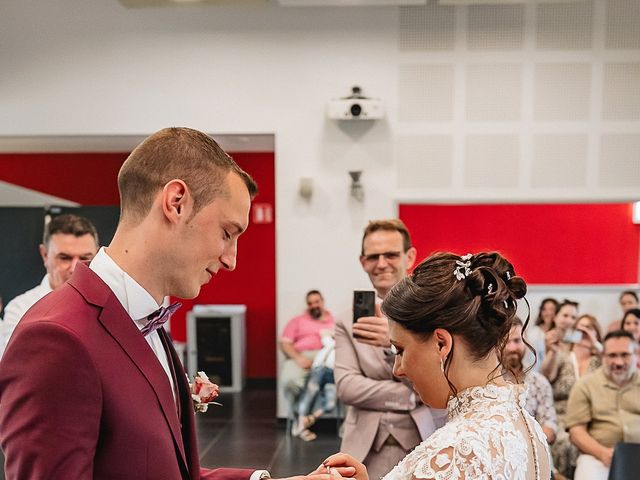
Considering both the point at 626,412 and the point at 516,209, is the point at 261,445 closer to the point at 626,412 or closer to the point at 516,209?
the point at 626,412

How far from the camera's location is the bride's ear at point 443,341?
1.41m

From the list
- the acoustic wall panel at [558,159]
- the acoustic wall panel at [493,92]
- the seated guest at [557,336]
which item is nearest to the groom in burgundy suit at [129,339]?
the seated guest at [557,336]

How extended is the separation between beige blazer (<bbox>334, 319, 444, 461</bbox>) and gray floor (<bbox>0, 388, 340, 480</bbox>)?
2648mm

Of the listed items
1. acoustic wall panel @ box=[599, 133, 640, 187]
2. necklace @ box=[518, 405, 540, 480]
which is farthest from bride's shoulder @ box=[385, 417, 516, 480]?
acoustic wall panel @ box=[599, 133, 640, 187]

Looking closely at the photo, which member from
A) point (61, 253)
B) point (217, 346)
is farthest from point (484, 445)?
point (217, 346)

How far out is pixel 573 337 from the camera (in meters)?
5.09

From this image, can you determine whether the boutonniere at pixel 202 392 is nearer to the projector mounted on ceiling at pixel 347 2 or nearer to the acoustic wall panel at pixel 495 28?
the projector mounted on ceiling at pixel 347 2

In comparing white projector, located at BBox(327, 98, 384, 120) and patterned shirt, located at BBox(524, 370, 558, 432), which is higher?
white projector, located at BBox(327, 98, 384, 120)

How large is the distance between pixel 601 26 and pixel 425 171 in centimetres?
213

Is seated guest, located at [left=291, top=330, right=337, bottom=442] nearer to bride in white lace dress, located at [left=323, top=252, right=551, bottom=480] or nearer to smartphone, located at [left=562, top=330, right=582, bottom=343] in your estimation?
smartphone, located at [left=562, top=330, right=582, bottom=343]

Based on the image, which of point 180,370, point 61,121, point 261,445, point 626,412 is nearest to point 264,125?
point 61,121

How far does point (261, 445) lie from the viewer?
5590 millimetres

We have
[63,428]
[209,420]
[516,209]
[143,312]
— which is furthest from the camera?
[516,209]

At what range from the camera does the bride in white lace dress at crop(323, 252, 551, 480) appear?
128 cm
